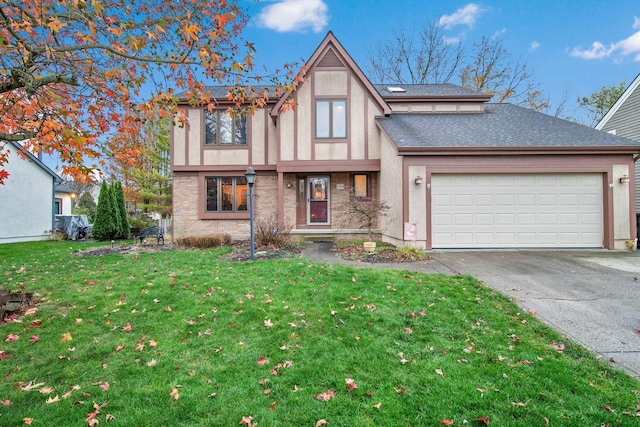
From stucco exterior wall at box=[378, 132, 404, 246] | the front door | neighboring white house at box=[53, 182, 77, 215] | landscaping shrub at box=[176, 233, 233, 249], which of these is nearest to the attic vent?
stucco exterior wall at box=[378, 132, 404, 246]

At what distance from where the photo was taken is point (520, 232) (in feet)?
31.6

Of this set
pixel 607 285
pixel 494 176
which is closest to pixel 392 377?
pixel 607 285

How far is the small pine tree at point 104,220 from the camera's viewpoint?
49.1 feet

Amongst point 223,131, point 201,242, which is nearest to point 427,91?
point 223,131

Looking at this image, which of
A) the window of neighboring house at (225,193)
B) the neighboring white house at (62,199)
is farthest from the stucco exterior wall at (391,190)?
the neighboring white house at (62,199)

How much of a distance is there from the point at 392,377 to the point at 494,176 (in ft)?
28.4

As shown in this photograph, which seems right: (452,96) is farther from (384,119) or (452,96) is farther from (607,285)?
(607,285)

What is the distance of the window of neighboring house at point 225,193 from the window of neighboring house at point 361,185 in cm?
446

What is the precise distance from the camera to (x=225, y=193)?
1323 cm

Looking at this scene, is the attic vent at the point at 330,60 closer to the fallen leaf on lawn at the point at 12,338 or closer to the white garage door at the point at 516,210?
the white garage door at the point at 516,210

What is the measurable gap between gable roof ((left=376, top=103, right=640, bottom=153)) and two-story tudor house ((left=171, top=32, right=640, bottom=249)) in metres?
0.06

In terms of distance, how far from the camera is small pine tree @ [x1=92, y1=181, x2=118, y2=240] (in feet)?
49.1

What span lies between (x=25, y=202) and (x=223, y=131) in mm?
10835

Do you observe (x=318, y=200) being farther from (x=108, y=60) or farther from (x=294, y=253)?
(x=108, y=60)
